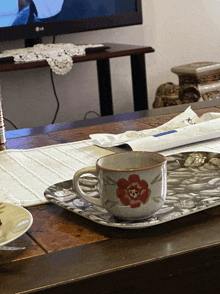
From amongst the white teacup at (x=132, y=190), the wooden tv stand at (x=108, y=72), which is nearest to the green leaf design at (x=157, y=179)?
the white teacup at (x=132, y=190)

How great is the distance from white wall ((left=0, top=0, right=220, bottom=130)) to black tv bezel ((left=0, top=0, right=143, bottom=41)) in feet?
0.91

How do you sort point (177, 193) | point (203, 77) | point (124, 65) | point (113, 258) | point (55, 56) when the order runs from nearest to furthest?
point (113, 258), point (177, 193), point (55, 56), point (203, 77), point (124, 65)

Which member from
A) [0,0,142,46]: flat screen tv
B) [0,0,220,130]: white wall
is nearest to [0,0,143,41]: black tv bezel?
[0,0,142,46]: flat screen tv

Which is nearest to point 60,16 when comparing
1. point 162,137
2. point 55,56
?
point 55,56

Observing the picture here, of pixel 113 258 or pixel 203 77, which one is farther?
pixel 203 77

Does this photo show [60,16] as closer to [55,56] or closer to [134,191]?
[55,56]

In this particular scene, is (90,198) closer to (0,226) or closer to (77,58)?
(0,226)

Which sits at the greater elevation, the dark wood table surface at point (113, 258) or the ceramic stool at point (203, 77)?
the dark wood table surface at point (113, 258)

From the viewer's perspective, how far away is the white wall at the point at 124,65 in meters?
2.93

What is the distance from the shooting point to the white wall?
2.93 metres

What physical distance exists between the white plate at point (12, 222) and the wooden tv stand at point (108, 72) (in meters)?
1.75

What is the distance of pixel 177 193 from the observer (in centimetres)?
61

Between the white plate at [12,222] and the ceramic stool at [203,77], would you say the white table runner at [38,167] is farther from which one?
the ceramic stool at [203,77]

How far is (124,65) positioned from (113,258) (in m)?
2.77
